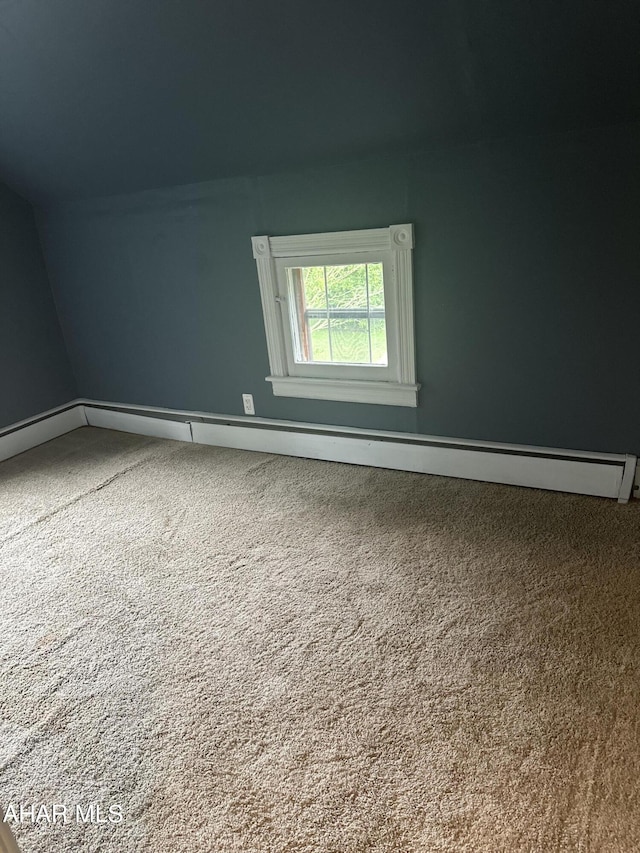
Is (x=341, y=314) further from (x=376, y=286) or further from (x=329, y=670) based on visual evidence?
(x=329, y=670)

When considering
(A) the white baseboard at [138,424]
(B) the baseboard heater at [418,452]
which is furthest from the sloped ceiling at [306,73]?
(A) the white baseboard at [138,424]

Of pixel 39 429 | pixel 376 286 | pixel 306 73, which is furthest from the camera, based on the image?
pixel 39 429

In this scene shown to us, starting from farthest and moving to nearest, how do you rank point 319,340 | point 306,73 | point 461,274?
point 319,340
point 461,274
point 306,73

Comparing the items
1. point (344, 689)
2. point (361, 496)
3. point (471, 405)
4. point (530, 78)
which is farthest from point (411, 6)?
point (344, 689)

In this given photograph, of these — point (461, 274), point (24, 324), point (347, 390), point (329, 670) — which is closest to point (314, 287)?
point (347, 390)

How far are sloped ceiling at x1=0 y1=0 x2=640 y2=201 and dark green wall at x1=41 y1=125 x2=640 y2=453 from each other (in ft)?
0.46

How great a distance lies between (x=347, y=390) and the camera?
283 cm

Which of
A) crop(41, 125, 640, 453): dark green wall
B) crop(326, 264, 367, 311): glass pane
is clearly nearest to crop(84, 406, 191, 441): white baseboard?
crop(41, 125, 640, 453): dark green wall

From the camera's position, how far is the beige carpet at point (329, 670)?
1285 mm

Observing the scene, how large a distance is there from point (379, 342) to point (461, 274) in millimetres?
507

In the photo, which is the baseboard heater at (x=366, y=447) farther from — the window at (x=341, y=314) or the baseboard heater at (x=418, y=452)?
the window at (x=341, y=314)

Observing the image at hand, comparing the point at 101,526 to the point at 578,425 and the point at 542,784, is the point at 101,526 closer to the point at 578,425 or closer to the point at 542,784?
the point at 542,784

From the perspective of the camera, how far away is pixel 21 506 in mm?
2818

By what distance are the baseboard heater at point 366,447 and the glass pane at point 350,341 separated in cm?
38
